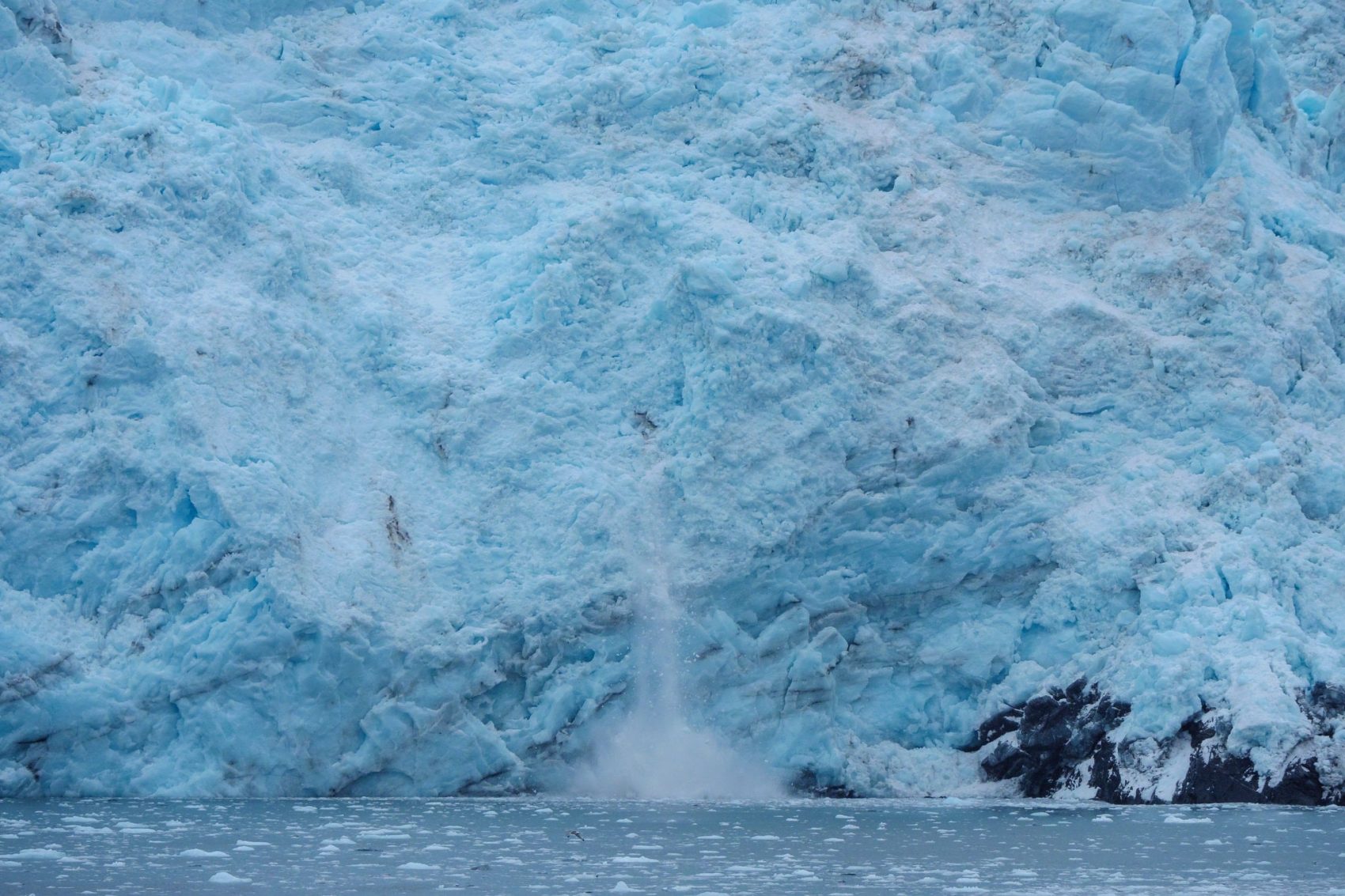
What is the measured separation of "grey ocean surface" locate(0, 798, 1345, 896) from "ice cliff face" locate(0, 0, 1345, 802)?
35.0 inches

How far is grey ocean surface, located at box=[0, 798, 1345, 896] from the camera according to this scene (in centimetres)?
558

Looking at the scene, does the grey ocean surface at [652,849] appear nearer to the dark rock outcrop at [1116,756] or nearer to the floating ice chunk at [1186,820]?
the floating ice chunk at [1186,820]

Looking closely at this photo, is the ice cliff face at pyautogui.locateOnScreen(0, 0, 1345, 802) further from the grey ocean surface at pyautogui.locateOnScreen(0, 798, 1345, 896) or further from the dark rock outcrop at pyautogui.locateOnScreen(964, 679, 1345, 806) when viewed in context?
the grey ocean surface at pyautogui.locateOnScreen(0, 798, 1345, 896)

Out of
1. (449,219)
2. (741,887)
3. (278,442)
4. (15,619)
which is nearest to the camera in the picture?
(741,887)

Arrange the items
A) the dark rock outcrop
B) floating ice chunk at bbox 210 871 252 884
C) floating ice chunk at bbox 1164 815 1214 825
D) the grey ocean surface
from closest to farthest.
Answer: floating ice chunk at bbox 210 871 252 884 < the grey ocean surface < floating ice chunk at bbox 1164 815 1214 825 < the dark rock outcrop

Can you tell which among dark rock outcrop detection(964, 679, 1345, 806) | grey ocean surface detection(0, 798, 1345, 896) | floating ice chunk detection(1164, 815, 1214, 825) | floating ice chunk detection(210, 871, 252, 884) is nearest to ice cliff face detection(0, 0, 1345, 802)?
dark rock outcrop detection(964, 679, 1345, 806)

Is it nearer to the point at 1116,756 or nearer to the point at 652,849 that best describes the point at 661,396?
the point at 1116,756

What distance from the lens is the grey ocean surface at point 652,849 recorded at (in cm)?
558

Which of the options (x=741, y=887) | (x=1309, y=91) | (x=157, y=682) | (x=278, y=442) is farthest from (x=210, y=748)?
(x=1309, y=91)

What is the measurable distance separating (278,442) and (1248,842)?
20.9 ft

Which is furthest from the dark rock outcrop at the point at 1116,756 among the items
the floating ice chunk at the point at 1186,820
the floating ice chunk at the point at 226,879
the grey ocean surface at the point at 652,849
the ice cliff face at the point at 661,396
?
the floating ice chunk at the point at 226,879

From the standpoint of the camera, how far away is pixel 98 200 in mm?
10711

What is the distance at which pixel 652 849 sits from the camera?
6.88 m

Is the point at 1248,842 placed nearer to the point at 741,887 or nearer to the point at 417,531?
the point at 741,887
